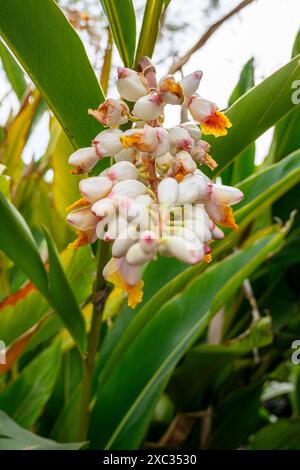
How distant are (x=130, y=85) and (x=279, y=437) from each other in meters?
0.75

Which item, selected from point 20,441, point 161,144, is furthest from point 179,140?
point 20,441

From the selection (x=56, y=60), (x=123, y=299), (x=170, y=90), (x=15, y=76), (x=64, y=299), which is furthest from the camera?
(x=15, y=76)

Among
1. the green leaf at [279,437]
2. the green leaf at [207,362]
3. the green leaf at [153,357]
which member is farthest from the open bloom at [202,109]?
the green leaf at [279,437]

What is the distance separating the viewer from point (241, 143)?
0.60m

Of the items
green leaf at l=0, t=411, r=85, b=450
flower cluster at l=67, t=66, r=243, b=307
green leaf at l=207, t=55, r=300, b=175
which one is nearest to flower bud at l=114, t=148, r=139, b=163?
flower cluster at l=67, t=66, r=243, b=307

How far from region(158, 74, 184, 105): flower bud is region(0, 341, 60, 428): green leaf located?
535 mm

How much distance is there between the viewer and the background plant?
22.1 inches

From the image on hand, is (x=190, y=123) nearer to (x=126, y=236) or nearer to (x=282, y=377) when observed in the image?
(x=126, y=236)

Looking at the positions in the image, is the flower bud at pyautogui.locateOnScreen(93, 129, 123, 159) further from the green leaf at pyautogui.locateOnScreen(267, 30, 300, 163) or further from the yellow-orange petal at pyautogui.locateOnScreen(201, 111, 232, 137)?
the green leaf at pyautogui.locateOnScreen(267, 30, 300, 163)

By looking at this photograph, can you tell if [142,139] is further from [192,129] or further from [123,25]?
[123,25]

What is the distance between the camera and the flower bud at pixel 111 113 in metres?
0.42

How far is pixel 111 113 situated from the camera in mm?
418

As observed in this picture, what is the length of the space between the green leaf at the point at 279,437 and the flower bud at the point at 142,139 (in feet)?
2.36

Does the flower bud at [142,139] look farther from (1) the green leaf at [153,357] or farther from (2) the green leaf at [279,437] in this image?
(2) the green leaf at [279,437]
